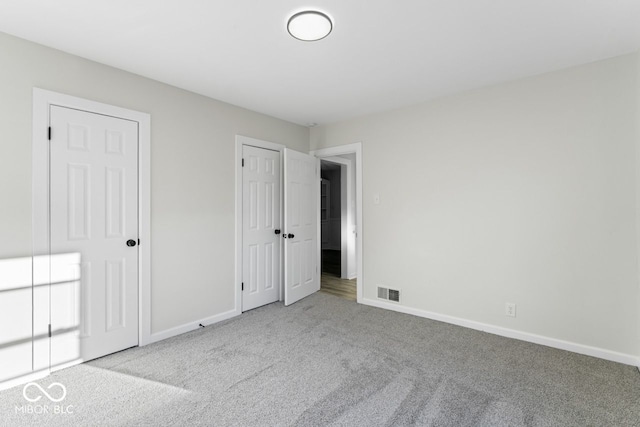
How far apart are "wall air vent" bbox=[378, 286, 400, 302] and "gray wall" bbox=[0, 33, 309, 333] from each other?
1802mm

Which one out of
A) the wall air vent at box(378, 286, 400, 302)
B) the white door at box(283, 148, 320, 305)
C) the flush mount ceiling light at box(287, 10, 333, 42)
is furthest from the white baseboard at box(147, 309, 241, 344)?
the flush mount ceiling light at box(287, 10, 333, 42)

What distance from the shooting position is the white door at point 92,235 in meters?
2.30

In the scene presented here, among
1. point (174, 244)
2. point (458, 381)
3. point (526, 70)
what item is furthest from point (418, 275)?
point (174, 244)

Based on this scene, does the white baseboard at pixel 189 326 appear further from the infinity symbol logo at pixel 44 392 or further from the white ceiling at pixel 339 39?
the white ceiling at pixel 339 39

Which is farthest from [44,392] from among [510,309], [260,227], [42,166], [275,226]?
[510,309]

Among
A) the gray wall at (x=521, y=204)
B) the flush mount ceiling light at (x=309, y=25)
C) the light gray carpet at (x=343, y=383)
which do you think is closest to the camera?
the light gray carpet at (x=343, y=383)

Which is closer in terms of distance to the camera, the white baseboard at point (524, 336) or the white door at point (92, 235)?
the white door at point (92, 235)

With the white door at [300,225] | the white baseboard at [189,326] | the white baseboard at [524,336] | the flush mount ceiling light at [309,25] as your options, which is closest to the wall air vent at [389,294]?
the white baseboard at [524,336]

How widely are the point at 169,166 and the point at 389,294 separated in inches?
111

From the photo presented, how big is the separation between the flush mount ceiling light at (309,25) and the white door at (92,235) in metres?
1.69

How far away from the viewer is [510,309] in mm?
2904

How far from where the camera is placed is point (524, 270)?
111 inches

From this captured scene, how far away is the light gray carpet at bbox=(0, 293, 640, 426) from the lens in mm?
1782

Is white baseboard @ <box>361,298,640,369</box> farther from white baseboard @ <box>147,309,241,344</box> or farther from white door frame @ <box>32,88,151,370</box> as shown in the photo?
white door frame @ <box>32,88,151,370</box>
